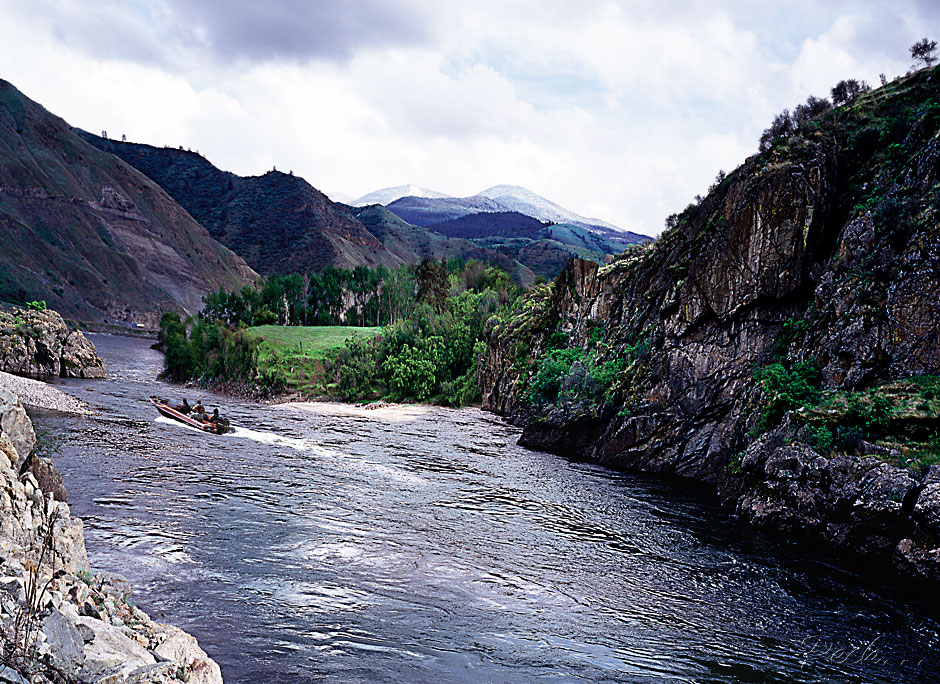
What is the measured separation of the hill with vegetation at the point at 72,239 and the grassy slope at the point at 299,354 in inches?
2956

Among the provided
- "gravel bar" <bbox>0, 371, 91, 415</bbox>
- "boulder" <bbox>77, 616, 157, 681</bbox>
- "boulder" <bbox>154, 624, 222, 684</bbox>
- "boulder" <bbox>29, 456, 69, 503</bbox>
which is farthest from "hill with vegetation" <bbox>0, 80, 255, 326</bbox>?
"boulder" <bbox>77, 616, 157, 681</bbox>

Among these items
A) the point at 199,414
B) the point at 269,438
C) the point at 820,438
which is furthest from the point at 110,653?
the point at 199,414

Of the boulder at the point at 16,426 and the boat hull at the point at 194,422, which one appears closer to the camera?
the boulder at the point at 16,426

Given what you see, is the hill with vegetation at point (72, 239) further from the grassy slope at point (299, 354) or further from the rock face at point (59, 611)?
the rock face at point (59, 611)

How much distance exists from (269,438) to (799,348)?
92.2 feet

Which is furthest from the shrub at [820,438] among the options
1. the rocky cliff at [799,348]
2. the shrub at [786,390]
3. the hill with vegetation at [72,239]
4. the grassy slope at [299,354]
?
the hill with vegetation at [72,239]

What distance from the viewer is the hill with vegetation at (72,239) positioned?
467 feet

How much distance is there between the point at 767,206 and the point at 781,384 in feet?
31.2

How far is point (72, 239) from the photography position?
164m

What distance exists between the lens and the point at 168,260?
630 feet

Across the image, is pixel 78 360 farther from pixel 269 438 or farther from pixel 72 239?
pixel 72 239

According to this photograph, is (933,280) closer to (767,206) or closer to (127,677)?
(767,206)

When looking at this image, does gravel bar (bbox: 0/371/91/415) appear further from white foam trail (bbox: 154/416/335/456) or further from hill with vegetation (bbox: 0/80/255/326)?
hill with vegetation (bbox: 0/80/255/326)

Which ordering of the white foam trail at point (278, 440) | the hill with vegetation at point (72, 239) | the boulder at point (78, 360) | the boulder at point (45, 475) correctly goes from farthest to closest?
the hill with vegetation at point (72, 239)
the boulder at point (78, 360)
the white foam trail at point (278, 440)
the boulder at point (45, 475)
